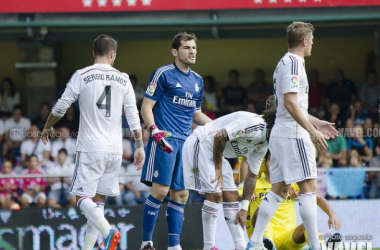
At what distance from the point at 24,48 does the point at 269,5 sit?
455 cm

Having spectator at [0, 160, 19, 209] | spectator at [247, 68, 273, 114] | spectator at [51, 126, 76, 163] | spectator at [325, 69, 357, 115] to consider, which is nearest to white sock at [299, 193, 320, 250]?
spectator at [0, 160, 19, 209]

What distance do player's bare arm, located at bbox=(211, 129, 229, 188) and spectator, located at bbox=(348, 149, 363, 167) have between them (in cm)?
500

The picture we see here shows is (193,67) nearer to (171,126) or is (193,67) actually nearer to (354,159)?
(354,159)

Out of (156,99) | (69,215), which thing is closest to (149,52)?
(69,215)

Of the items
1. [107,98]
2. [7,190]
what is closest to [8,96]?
[7,190]

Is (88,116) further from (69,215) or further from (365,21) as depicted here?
(365,21)

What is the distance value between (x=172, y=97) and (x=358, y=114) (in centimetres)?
608

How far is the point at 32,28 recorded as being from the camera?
547 inches

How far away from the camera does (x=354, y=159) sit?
13086 mm

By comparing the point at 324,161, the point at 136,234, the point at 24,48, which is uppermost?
the point at 24,48

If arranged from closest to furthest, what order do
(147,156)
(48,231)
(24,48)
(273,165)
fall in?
(273,165), (147,156), (48,231), (24,48)

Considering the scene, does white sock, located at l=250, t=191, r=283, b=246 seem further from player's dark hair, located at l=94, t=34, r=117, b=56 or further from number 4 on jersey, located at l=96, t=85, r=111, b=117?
player's dark hair, located at l=94, t=34, r=117, b=56

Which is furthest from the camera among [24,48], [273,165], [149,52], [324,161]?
[149,52]

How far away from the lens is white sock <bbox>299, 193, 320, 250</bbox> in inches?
308
